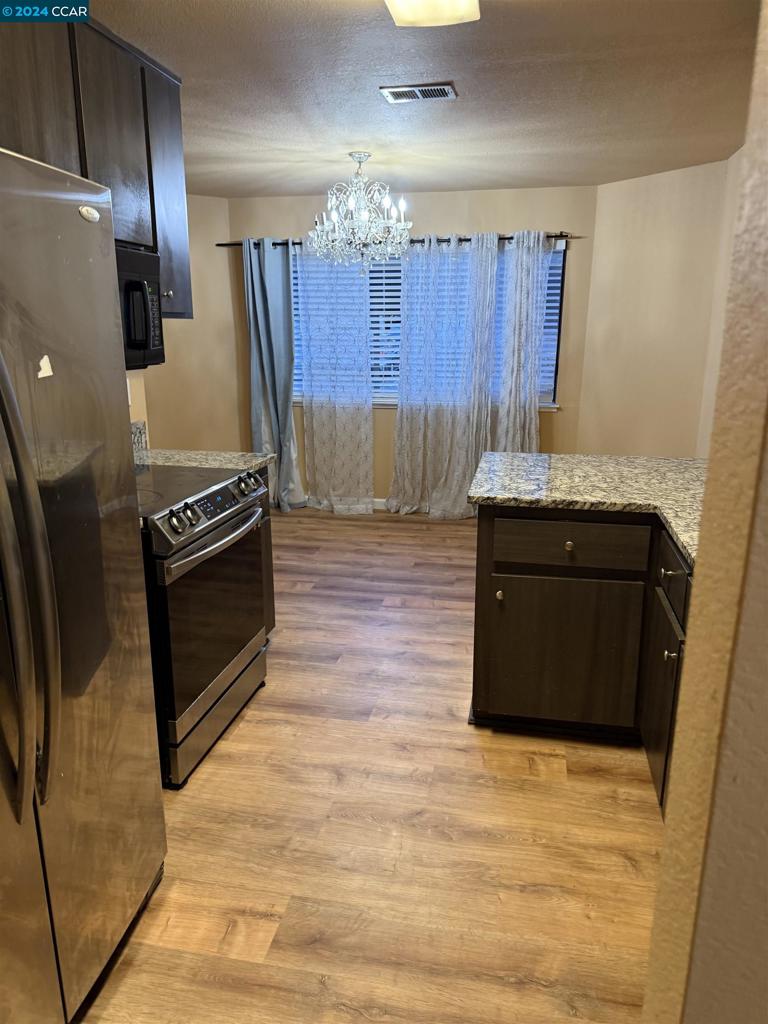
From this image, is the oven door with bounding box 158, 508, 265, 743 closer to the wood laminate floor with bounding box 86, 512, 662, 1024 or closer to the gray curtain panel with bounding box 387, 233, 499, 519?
the wood laminate floor with bounding box 86, 512, 662, 1024

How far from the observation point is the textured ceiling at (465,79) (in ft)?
6.87

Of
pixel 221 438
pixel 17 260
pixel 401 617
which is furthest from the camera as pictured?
pixel 221 438

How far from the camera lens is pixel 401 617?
369 centimetres

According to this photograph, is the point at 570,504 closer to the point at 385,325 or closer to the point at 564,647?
the point at 564,647

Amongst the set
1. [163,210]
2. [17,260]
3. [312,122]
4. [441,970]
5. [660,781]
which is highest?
[312,122]

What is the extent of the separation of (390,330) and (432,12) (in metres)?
3.44

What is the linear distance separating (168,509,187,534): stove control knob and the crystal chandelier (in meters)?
2.59

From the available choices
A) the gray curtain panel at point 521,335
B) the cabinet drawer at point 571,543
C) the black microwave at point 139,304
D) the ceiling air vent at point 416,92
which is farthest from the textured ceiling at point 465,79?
the cabinet drawer at point 571,543

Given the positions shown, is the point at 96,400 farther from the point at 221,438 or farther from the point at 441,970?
the point at 221,438

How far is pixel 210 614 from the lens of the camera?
239 centimetres

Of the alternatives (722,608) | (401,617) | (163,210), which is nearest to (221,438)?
(401,617)

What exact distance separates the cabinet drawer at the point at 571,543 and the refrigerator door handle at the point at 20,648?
5.14 feet

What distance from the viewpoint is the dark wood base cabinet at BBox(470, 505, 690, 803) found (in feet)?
7.57

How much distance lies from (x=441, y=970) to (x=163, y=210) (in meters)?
2.51
